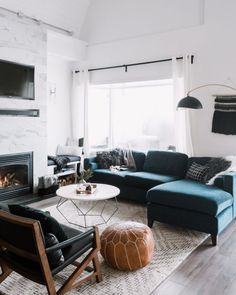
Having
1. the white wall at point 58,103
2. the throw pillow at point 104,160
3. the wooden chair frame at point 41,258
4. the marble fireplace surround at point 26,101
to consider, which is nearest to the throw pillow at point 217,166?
the throw pillow at point 104,160

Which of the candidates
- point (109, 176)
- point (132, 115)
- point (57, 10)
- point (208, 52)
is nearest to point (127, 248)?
point (109, 176)

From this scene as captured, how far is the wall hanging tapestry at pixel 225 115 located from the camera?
14.8 feet

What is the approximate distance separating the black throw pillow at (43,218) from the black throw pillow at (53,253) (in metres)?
0.05

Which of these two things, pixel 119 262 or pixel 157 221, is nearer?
A: pixel 119 262

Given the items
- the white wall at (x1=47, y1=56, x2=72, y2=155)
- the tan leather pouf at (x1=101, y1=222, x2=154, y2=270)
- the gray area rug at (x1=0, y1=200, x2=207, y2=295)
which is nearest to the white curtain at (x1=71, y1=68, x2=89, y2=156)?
the white wall at (x1=47, y1=56, x2=72, y2=155)

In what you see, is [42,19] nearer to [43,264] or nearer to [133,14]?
[133,14]

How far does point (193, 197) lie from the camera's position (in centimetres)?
328

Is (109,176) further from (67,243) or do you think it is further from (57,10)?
(57,10)

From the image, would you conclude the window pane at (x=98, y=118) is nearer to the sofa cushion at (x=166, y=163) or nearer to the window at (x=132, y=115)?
the window at (x=132, y=115)

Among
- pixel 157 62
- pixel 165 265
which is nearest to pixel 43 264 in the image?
pixel 165 265

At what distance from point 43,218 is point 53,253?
0.25 metres

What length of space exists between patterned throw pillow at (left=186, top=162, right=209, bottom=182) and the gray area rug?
88 cm

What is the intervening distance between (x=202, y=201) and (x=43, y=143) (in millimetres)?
2970

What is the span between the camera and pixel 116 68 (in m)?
5.79
